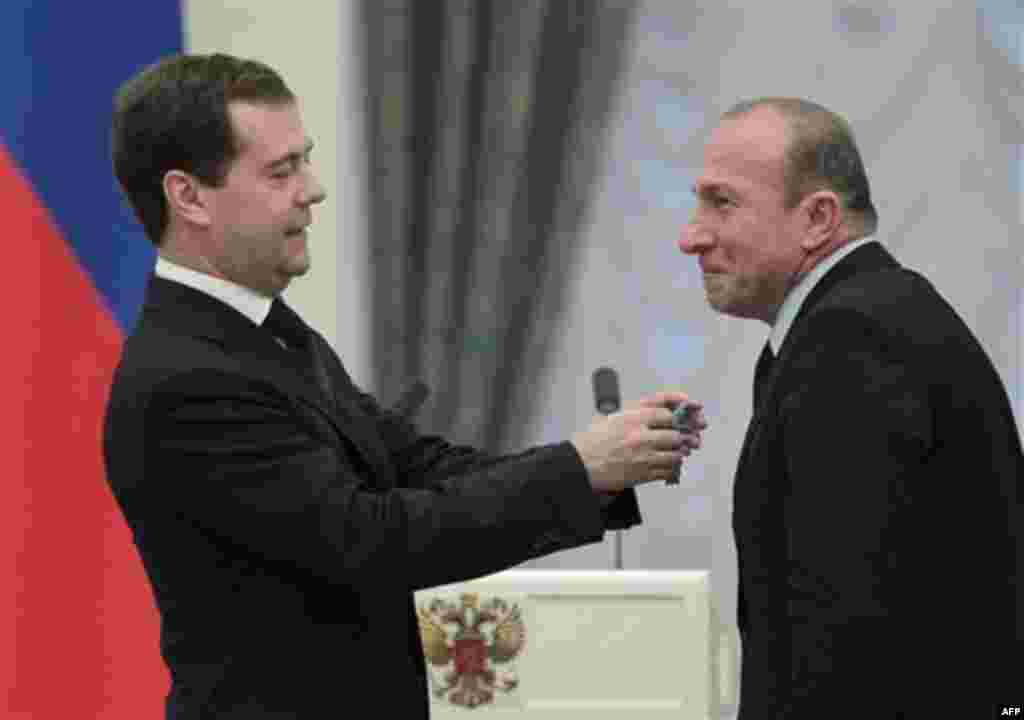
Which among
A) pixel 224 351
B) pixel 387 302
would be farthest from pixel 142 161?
pixel 387 302

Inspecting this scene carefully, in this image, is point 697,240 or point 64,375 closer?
point 697,240

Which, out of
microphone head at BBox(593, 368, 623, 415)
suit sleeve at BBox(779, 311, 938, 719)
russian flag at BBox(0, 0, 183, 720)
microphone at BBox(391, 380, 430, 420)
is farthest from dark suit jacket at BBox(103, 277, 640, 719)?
russian flag at BBox(0, 0, 183, 720)

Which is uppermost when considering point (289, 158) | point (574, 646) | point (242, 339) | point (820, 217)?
point (289, 158)

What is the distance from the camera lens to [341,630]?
8.24ft

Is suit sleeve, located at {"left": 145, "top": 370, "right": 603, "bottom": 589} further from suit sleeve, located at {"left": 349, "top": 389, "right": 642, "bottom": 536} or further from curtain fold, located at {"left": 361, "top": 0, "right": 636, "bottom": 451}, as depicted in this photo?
curtain fold, located at {"left": 361, "top": 0, "right": 636, "bottom": 451}

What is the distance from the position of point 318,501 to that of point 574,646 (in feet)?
5.68

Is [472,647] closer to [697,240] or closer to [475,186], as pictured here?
[475,186]

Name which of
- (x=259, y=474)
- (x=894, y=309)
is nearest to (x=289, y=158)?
(x=259, y=474)

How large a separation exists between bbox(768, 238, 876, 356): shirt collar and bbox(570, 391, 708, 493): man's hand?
0.57 ft

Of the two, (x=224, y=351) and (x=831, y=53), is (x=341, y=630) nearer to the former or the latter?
(x=224, y=351)

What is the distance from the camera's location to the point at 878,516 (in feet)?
7.18

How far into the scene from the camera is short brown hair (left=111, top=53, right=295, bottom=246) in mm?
2549

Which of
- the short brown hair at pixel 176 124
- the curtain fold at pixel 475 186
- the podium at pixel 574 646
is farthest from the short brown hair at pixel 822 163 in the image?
the curtain fold at pixel 475 186

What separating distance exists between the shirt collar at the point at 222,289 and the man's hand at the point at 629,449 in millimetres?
435
